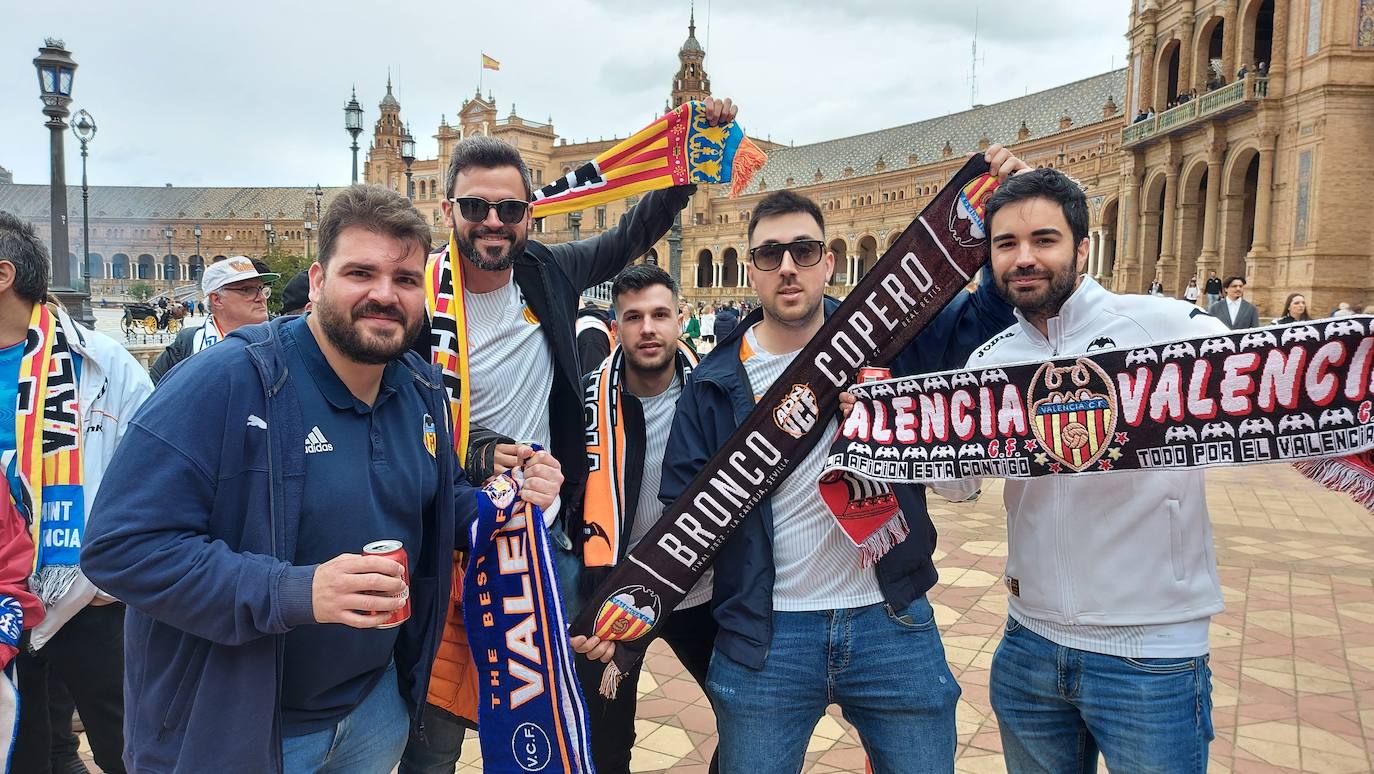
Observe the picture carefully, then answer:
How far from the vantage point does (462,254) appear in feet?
9.83

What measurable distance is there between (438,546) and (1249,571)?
274 inches

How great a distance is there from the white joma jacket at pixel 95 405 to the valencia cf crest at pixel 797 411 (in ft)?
7.76

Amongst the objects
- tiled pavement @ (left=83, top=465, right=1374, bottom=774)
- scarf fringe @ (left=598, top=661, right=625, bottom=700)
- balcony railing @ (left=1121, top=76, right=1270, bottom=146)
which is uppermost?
balcony railing @ (left=1121, top=76, right=1270, bottom=146)

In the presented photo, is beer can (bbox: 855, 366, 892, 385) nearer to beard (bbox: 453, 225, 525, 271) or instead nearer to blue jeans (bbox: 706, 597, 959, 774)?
blue jeans (bbox: 706, 597, 959, 774)

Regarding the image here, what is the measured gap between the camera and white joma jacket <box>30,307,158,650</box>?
111 inches

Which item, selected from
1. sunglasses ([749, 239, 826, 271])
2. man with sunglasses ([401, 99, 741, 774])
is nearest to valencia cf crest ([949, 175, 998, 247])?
sunglasses ([749, 239, 826, 271])

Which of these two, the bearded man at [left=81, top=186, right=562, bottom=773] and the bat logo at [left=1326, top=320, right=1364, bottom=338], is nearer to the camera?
the bearded man at [left=81, top=186, right=562, bottom=773]

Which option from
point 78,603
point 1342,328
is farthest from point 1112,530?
point 78,603

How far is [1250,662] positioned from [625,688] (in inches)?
162

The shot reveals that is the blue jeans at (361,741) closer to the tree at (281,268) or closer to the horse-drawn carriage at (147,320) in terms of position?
the horse-drawn carriage at (147,320)

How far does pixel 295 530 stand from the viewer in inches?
73.2

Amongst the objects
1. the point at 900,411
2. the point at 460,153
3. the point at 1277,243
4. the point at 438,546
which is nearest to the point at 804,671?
the point at 900,411

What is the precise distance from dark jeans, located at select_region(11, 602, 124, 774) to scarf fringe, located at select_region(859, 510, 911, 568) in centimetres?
276

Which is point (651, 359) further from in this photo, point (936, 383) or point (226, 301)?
point (226, 301)
